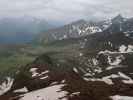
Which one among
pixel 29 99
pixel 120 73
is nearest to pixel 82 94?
pixel 29 99

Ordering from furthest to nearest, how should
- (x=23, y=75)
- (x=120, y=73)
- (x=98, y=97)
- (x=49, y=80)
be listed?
(x=120, y=73)
(x=23, y=75)
(x=49, y=80)
(x=98, y=97)

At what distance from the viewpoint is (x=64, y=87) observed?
92.8 metres

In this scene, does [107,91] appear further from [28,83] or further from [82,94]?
[28,83]

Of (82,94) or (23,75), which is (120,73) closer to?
(23,75)

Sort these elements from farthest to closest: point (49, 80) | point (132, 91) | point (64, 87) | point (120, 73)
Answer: point (120, 73), point (49, 80), point (64, 87), point (132, 91)

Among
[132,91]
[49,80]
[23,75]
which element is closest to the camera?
[132,91]

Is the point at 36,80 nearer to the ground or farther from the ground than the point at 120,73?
farther from the ground

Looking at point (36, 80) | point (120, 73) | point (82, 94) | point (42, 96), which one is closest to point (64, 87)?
point (42, 96)

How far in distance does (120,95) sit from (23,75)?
75738 mm

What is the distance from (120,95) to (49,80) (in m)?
46.5

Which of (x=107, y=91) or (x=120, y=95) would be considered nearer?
(x=120, y=95)

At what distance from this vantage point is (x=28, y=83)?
408ft

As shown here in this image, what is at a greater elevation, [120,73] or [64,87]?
[64,87]

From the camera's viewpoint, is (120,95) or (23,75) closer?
(120,95)
